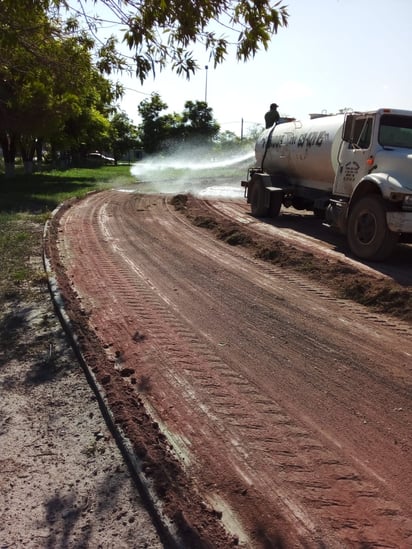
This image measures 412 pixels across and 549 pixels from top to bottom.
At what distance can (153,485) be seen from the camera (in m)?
3.28

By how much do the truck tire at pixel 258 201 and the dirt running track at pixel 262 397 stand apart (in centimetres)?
652

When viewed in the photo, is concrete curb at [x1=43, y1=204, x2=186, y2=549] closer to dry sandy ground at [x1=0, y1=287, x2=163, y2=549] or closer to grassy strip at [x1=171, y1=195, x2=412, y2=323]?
dry sandy ground at [x1=0, y1=287, x2=163, y2=549]

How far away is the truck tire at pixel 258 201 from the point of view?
15.3 m

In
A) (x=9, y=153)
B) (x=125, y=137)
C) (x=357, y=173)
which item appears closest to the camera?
(x=357, y=173)

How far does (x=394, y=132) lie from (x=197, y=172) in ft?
94.5

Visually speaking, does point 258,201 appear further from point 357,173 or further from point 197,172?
point 197,172

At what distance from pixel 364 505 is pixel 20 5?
17.4ft

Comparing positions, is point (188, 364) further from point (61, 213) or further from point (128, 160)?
point (128, 160)

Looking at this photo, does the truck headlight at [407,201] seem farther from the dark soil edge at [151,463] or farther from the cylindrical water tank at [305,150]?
the dark soil edge at [151,463]

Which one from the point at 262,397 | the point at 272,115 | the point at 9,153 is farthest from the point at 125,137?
the point at 262,397

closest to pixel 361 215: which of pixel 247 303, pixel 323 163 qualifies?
pixel 323 163

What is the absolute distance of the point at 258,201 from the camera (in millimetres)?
15625

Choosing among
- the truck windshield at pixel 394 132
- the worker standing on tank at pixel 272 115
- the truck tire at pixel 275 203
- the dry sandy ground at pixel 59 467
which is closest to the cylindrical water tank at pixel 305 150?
the worker standing on tank at pixel 272 115

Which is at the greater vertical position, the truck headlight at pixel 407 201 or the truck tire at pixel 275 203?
the truck headlight at pixel 407 201
